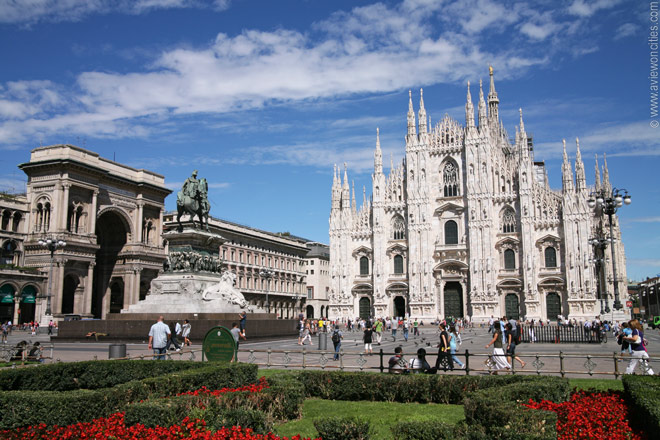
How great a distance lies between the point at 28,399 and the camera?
7949 millimetres

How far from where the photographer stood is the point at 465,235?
5781cm

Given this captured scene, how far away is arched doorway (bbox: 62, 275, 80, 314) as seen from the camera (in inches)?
2065

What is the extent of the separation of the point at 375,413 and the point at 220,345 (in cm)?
493

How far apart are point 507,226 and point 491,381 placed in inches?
1899

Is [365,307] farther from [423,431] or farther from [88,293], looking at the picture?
[423,431]

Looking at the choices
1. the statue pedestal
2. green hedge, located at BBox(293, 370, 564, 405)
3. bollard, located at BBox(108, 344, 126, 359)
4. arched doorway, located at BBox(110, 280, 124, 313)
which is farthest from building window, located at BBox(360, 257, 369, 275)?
green hedge, located at BBox(293, 370, 564, 405)

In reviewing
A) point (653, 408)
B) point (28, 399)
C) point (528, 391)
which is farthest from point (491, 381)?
point (28, 399)

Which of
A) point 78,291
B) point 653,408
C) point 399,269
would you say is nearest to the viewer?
point 653,408

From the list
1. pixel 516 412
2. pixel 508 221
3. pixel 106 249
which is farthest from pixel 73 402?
pixel 106 249

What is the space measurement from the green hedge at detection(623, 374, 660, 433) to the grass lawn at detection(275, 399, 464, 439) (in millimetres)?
2598

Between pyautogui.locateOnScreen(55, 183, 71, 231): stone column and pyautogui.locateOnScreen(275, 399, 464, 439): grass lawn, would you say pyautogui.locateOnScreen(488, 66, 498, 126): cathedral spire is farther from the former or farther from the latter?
pyautogui.locateOnScreen(275, 399, 464, 439): grass lawn

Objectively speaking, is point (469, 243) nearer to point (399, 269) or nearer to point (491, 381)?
point (399, 269)

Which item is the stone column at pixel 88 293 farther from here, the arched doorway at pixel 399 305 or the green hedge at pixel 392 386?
the green hedge at pixel 392 386

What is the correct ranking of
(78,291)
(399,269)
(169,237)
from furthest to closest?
(399,269) < (78,291) < (169,237)
